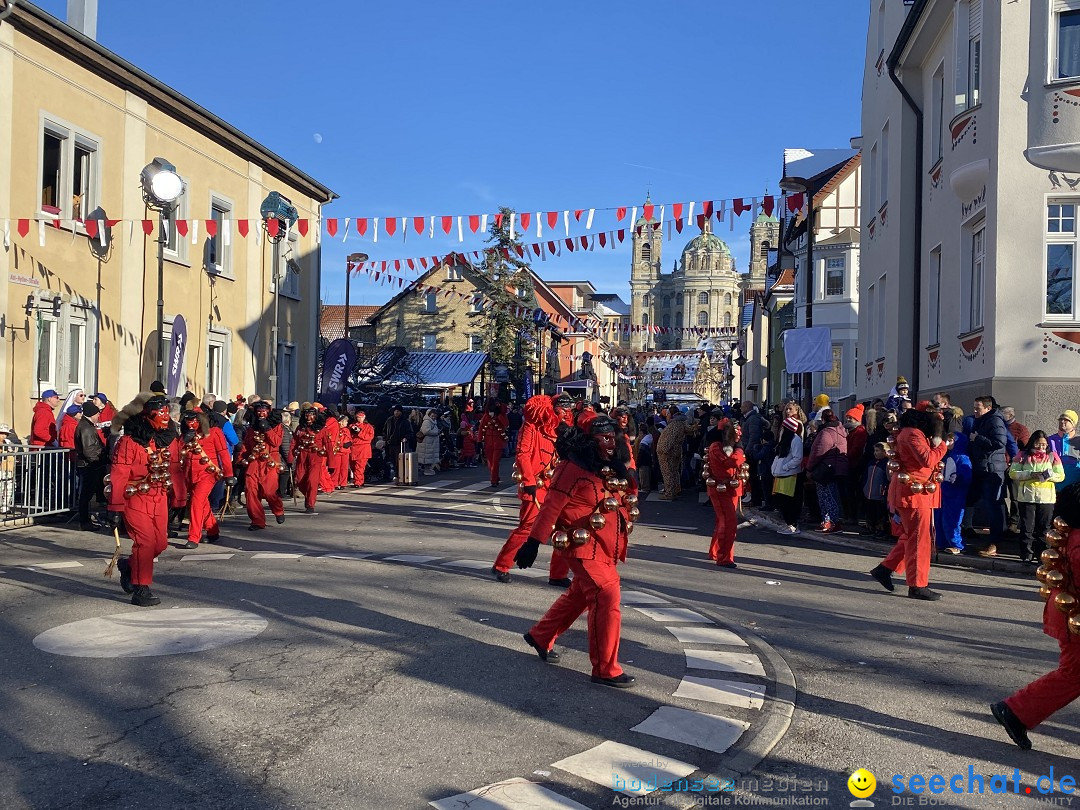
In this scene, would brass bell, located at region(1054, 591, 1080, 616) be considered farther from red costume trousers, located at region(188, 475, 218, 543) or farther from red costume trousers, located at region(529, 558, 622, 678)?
red costume trousers, located at region(188, 475, 218, 543)

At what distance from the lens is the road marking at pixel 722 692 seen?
617 cm

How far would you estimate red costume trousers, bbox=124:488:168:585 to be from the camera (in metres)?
8.59

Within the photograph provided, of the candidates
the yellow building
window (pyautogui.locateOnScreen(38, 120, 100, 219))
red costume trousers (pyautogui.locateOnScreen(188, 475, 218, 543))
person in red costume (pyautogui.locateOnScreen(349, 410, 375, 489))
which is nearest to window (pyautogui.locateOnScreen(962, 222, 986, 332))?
red costume trousers (pyautogui.locateOnScreen(188, 475, 218, 543))

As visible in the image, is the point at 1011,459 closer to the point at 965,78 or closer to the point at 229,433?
the point at 965,78

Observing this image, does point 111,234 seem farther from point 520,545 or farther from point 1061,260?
point 1061,260

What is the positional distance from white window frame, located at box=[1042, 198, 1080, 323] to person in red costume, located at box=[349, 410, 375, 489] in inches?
549

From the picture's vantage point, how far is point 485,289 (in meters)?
63.6

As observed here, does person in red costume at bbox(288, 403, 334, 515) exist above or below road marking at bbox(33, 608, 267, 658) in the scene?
above

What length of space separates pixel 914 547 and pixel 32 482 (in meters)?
11.4

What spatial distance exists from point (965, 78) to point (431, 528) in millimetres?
11247

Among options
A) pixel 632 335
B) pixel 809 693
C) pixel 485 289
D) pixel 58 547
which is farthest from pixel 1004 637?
pixel 632 335

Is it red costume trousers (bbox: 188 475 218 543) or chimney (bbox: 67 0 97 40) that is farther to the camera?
chimney (bbox: 67 0 97 40)

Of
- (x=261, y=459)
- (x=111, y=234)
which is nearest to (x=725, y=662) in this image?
(x=261, y=459)

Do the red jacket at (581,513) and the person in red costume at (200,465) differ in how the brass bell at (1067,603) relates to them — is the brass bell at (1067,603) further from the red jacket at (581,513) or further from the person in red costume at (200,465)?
the person in red costume at (200,465)
